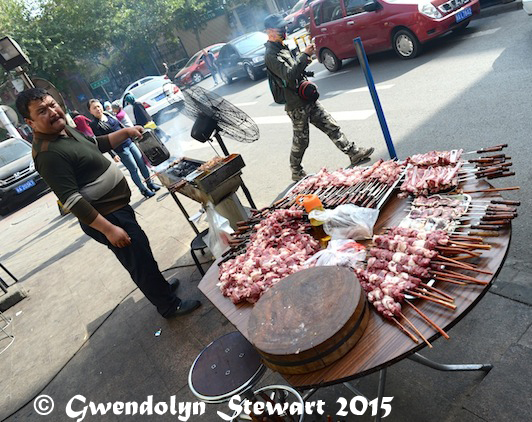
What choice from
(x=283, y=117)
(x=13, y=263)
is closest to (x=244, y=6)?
(x=283, y=117)

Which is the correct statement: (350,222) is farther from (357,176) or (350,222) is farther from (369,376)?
(369,376)

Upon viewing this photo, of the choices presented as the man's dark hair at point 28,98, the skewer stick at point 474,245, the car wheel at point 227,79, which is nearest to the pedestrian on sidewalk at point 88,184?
the man's dark hair at point 28,98

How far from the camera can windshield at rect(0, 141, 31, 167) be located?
14562 millimetres

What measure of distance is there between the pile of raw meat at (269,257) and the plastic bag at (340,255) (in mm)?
113

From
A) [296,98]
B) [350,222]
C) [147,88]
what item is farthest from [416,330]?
[147,88]

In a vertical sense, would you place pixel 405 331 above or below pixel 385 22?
below

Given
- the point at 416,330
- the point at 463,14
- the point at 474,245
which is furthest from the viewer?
the point at 463,14

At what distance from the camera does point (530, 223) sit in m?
3.33

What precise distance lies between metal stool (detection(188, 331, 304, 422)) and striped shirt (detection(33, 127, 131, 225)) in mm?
1601

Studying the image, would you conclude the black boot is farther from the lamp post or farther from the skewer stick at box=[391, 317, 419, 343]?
the skewer stick at box=[391, 317, 419, 343]

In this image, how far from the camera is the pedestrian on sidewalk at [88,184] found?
3.01 meters

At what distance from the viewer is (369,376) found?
8.75ft

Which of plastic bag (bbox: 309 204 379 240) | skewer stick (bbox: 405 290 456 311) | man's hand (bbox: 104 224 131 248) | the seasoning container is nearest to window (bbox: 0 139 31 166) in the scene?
man's hand (bbox: 104 224 131 248)

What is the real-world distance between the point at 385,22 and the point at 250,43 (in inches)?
361
